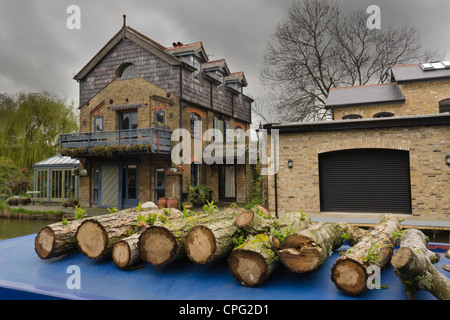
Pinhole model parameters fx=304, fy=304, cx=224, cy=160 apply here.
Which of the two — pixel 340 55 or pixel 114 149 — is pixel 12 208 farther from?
pixel 340 55

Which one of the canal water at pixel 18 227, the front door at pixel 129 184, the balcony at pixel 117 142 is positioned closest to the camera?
the canal water at pixel 18 227

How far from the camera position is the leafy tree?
2105cm

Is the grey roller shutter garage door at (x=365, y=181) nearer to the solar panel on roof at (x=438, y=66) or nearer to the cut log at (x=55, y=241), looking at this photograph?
the cut log at (x=55, y=241)

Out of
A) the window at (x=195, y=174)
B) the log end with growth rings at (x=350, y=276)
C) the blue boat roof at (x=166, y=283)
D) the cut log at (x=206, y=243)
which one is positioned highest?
the window at (x=195, y=174)

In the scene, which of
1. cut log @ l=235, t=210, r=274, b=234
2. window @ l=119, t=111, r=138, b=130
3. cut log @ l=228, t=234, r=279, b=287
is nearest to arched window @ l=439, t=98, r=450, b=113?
window @ l=119, t=111, r=138, b=130

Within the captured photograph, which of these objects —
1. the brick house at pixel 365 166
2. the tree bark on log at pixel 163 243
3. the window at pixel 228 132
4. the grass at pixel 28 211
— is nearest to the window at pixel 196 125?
the window at pixel 228 132

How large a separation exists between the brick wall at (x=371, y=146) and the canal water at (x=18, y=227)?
9.16 meters

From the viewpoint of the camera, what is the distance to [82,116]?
53.4ft

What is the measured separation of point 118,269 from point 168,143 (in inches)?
427

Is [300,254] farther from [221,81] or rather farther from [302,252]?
[221,81]

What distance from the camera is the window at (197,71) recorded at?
1627cm

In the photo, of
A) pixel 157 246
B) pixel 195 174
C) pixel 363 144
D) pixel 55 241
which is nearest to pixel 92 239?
pixel 55 241

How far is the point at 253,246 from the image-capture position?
313 centimetres
